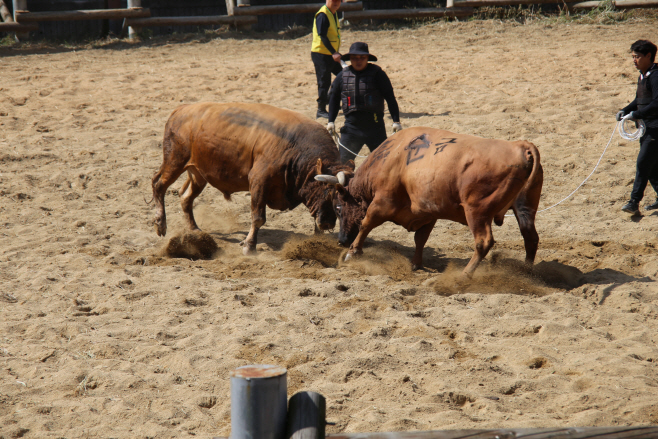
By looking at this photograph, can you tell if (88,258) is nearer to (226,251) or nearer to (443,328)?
(226,251)

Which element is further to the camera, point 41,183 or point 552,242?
point 41,183

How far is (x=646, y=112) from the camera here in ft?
21.1

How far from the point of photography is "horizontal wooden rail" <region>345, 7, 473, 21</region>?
49.4 feet

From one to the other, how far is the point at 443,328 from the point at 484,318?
377mm

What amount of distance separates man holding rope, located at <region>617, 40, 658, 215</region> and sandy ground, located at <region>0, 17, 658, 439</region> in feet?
1.55

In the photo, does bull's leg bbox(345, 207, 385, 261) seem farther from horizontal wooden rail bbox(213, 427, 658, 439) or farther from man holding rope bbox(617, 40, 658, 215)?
horizontal wooden rail bbox(213, 427, 658, 439)

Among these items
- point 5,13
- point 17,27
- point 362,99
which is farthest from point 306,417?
point 5,13

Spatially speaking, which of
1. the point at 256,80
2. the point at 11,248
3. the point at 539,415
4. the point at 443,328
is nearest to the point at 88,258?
the point at 11,248

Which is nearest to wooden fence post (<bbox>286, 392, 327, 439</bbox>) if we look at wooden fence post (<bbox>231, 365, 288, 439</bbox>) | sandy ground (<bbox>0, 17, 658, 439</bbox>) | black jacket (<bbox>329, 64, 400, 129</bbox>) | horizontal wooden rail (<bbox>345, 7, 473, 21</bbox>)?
wooden fence post (<bbox>231, 365, 288, 439</bbox>)

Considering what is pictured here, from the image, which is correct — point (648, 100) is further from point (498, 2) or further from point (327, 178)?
point (498, 2)

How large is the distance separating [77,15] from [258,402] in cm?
1498

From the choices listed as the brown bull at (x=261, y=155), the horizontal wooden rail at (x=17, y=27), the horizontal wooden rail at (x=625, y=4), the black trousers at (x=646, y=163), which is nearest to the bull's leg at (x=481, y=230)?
the brown bull at (x=261, y=155)

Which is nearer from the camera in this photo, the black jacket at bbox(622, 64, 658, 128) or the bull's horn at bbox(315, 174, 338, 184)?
the bull's horn at bbox(315, 174, 338, 184)

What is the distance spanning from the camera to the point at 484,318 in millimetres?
4680
